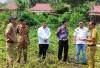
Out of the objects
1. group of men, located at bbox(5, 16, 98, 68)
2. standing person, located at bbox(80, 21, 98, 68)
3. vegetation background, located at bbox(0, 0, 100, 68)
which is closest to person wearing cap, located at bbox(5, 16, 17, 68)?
group of men, located at bbox(5, 16, 98, 68)

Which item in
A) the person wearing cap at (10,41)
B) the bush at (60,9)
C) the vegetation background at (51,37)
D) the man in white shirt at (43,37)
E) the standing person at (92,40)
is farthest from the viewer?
the bush at (60,9)

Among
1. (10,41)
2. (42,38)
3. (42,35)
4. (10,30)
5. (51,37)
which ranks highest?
(10,30)

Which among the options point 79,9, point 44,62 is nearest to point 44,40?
point 44,62

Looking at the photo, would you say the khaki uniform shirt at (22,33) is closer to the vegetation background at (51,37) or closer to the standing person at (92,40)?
the vegetation background at (51,37)

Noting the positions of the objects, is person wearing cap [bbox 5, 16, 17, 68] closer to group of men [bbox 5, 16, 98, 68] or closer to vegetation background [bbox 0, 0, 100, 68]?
group of men [bbox 5, 16, 98, 68]

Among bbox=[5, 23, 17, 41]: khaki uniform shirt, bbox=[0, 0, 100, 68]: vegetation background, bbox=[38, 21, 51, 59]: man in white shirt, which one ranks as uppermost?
bbox=[5, 23, 17, 41]: khaki uniform shirt

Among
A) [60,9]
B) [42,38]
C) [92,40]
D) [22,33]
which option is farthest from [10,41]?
[60,9]

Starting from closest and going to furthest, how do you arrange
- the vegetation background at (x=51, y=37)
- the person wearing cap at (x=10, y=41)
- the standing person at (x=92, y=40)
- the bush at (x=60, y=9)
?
the standing person at (x=92, y=40) < the person wearing cap at (x=10, y=41) < the vegetation background at (x=51, y=37) < the bush at (x=60, y=9)

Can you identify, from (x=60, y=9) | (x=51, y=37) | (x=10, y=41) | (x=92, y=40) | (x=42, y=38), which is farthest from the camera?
(x=60, y=9)

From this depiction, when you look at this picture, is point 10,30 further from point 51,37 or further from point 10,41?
point 51,37

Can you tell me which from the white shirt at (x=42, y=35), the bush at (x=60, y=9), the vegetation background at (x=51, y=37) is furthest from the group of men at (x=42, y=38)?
the bush at (x=60, y=9)

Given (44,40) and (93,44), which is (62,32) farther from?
(93,44)

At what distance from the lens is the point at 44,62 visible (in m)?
6.17

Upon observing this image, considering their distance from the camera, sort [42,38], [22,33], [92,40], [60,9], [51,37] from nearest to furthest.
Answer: [92,40], [22,33], [42,38], [51,37], [60,9]
